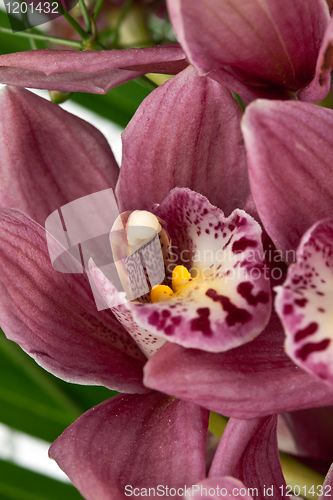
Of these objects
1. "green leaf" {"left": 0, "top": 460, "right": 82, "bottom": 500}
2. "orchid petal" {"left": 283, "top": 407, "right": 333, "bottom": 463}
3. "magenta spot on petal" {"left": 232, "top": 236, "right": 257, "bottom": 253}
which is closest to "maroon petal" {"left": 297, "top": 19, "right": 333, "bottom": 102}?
"magenta spot on petal" {"left": 232, "top": 236, "right": 257, "bottom": 253}

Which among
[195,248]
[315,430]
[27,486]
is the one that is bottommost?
[27,486]

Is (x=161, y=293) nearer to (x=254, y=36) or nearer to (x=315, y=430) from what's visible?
(x=254, y=36)

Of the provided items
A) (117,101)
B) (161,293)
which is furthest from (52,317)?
(117,101)

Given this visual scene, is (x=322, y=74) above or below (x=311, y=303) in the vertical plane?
above

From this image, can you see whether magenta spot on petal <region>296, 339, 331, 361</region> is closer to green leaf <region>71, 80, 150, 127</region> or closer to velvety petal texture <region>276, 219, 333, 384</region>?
velvety petal texture <region>276, 219, 333, 384</region>

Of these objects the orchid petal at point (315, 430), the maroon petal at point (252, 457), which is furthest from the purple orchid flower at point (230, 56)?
the orchid petal at point (315, 430)

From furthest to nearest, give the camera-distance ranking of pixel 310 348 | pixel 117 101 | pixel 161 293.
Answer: pixel 117 101
pixel 161 293
pixel 310 348

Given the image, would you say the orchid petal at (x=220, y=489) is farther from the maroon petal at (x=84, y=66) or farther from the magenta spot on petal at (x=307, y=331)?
the maroon petal at (x=84, y=66)
